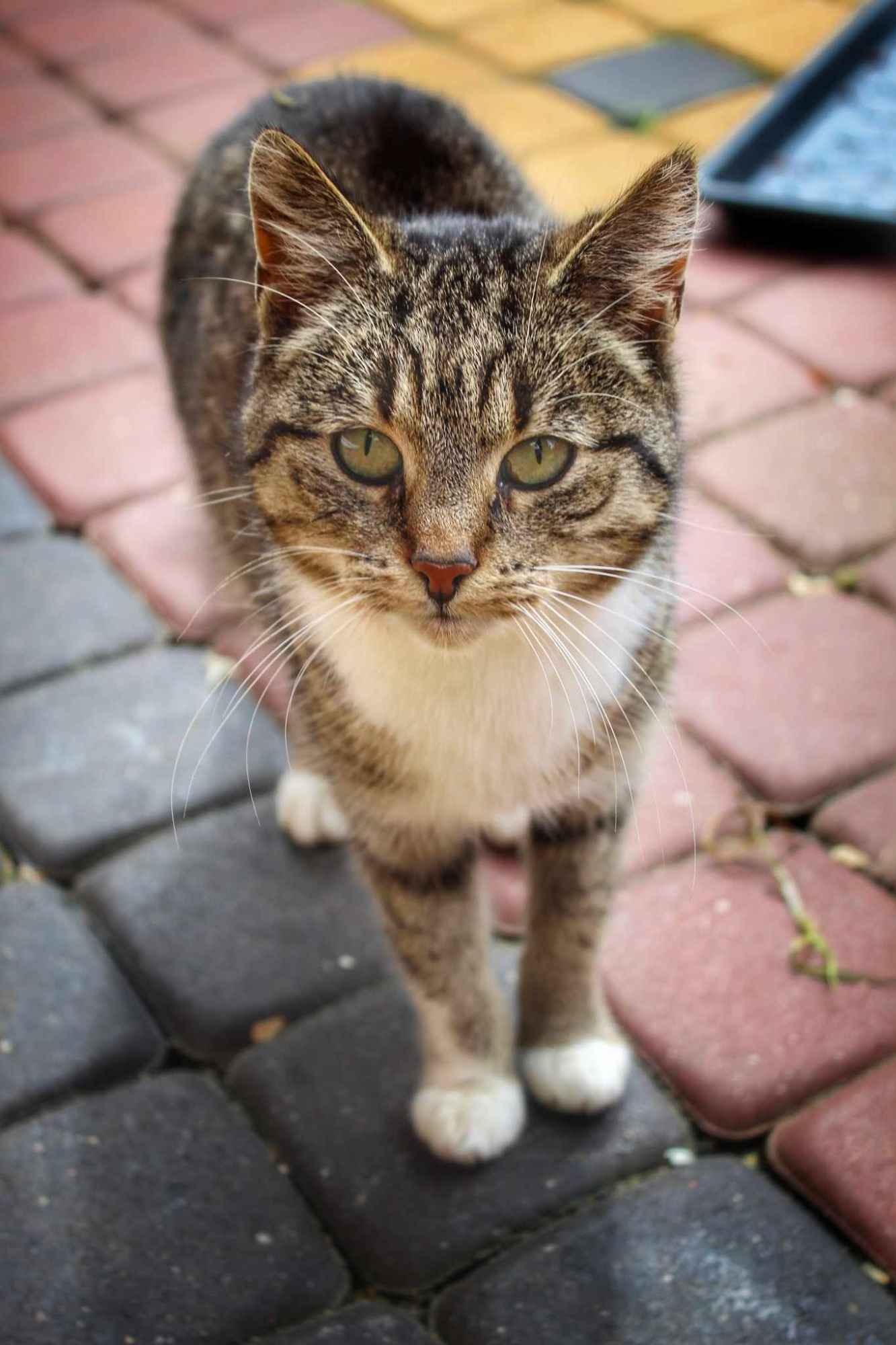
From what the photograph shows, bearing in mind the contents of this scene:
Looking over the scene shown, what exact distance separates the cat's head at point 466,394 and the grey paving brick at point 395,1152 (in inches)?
21.8

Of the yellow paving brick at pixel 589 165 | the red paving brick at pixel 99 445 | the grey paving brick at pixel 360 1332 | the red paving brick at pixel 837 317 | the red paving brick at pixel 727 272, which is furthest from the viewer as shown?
the yellow paving brick at pixel 589 165

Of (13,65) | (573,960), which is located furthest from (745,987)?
(13,65)

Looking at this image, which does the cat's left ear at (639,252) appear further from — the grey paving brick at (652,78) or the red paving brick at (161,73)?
the red paving brick at (161,73)

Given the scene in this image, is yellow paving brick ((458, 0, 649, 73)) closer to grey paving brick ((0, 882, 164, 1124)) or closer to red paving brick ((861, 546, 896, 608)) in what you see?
red paving brick ((861, 546, 896, 608))

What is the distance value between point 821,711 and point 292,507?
2.94 feet

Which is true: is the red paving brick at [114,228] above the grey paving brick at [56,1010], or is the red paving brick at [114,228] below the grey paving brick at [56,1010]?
above

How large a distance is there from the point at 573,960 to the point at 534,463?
551 millimetres

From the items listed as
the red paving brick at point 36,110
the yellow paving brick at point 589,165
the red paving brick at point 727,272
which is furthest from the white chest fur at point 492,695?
the red paving brick at point 36,110

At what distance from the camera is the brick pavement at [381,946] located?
1.32m

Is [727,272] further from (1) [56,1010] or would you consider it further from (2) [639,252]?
(1) [56,1010]

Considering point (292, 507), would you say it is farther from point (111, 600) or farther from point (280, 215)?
point (111, 600)

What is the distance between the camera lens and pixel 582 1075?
56.9 inches

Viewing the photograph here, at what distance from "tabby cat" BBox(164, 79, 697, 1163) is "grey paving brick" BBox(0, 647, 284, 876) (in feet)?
1.13

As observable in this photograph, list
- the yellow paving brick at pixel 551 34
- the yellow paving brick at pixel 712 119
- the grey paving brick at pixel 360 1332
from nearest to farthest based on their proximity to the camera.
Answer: the grey paving brick at pixel 360 1332, the yellow paving brick at pixel 712 119, the yellow paving brick at pixel 551 34
